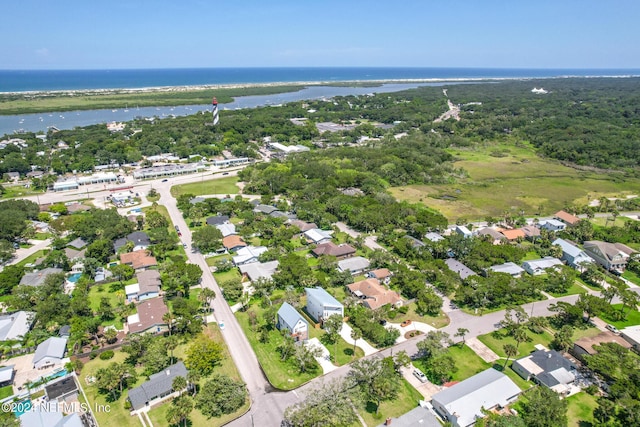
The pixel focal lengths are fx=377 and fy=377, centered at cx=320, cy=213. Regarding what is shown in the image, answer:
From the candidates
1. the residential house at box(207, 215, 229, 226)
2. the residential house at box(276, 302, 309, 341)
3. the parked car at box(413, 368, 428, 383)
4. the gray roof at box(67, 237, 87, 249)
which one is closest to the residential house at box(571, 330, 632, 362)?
the parked car at box(413, 368, 428, 383)

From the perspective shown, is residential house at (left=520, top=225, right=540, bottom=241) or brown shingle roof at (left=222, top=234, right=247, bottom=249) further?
residential house at (left=520, top=225, right=540, bottom=241)

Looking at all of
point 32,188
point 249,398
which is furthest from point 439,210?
point 32,188

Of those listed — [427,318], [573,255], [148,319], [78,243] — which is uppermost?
[78,243]

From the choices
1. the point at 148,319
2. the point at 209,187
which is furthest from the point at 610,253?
the point at 209,187

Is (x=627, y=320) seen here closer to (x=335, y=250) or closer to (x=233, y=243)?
(x=335, y=250)

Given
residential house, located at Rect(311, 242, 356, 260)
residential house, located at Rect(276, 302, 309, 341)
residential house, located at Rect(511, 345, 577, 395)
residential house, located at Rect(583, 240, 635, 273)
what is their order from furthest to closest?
residential house, located at Rect(311, 242, 356, 260), residential house, located at Rect(583, 240, 635, 273), residential house, located at Rect(276, 302, 309, 341), residential house, located at Rect(511, 345, 577, 395)

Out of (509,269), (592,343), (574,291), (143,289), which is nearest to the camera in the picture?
(592,343)

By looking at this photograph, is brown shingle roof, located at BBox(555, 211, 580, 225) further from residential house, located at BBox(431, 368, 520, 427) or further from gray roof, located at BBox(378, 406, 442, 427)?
gray roof, located at BBox(378, 406, 442, 427)

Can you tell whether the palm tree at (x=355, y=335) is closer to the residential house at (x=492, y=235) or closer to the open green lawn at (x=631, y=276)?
the residential house at (x=492, y=235)
